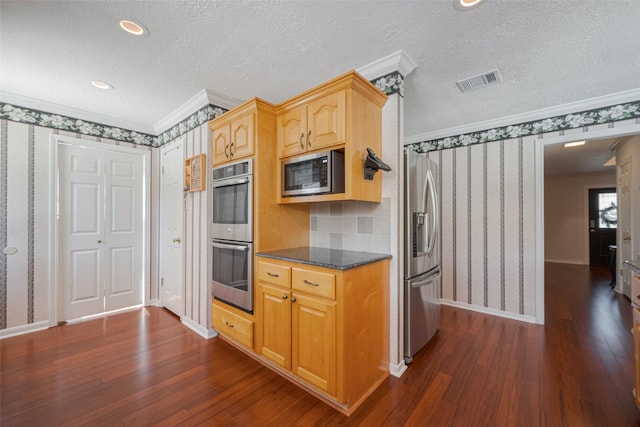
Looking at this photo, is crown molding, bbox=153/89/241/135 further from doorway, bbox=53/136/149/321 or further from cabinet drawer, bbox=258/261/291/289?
cabinet drawer, bbox=258/261/291/289

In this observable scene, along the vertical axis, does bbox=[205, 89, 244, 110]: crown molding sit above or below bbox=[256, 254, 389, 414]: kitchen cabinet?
above

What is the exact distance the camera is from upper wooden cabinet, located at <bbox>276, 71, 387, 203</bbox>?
1.88 m

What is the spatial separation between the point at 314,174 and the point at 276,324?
118 cm

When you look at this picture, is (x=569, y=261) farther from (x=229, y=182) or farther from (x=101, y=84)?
(x=101, y=84)

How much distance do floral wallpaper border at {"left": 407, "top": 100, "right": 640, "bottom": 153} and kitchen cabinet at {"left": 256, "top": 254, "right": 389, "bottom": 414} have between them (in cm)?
252

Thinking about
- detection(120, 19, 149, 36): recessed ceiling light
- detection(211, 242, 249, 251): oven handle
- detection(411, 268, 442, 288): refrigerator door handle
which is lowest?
detection(411, 268, 442, 288): refrigerator door handle

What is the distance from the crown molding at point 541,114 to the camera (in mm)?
2640

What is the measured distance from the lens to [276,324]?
201 cm

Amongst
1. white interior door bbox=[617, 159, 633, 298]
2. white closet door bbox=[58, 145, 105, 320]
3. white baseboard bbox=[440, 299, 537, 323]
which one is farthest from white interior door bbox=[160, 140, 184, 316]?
white interior door bbox=[617, 159, 633, 298]

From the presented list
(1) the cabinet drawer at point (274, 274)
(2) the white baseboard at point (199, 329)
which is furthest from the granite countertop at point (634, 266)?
(2) the white baseboard at point (199, 329)

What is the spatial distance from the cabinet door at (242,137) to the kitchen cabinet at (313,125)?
0.24m

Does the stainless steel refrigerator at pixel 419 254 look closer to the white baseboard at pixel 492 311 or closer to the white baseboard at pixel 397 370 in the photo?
the white baseboard at pixel 397 370

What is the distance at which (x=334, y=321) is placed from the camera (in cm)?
166

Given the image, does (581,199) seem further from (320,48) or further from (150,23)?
(150,23)
